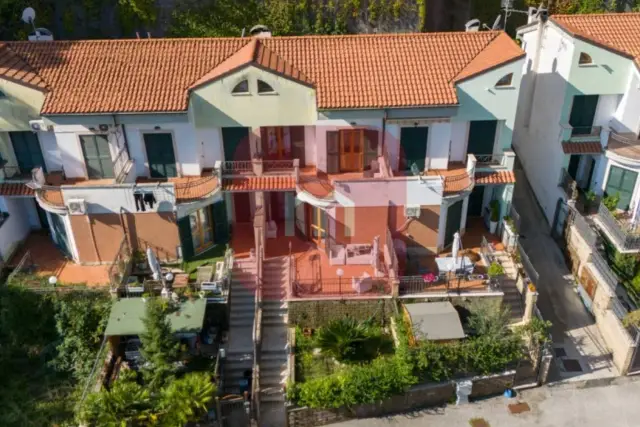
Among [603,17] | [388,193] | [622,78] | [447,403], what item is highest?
[603,17]

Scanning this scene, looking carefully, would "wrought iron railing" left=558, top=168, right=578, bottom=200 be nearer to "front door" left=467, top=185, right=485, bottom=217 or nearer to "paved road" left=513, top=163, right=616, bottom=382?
"paved road" left=513, top=163, right=616, bottom=382

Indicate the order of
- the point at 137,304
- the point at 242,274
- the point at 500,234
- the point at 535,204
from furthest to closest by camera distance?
the point at 535,204 < the point at 500,234 < the point at 242,274 < the point at 137,304

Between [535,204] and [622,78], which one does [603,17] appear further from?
[535,204]

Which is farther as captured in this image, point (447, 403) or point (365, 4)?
point (365, 4)

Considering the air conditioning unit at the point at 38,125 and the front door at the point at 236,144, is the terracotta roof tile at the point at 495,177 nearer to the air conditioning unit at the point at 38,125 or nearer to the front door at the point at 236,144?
the front door at the point at 236,144

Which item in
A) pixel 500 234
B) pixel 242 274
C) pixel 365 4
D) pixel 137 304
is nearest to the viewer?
pixel 137 304

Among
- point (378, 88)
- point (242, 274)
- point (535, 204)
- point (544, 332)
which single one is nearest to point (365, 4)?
point (378, 88)
